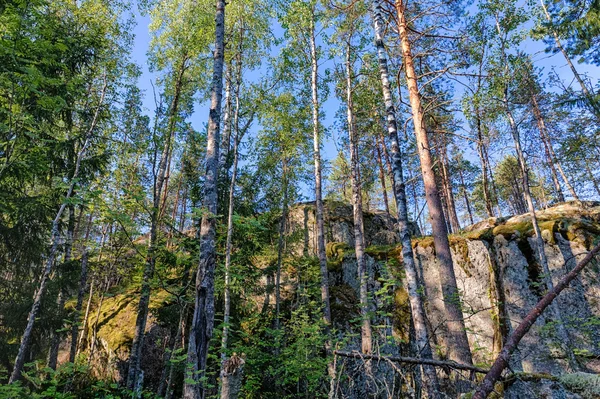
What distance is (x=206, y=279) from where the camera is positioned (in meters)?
4.70

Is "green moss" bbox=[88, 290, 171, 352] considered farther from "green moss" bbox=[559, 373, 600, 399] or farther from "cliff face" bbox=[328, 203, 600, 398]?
"green moss" bbox=[559, 373, 600, 399]

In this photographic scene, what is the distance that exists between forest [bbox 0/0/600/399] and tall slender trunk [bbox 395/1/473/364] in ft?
0.13

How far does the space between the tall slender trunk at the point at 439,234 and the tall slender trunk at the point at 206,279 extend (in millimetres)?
4459

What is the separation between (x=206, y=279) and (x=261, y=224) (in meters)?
3.59

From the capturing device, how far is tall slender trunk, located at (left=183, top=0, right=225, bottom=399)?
4301 mm

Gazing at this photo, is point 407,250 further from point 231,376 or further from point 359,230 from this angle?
point 359,230

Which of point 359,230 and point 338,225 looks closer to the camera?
point 359,230

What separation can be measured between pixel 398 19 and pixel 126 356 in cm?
1440

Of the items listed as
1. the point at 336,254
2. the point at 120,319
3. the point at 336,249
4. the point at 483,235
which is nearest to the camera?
the point at 483,235

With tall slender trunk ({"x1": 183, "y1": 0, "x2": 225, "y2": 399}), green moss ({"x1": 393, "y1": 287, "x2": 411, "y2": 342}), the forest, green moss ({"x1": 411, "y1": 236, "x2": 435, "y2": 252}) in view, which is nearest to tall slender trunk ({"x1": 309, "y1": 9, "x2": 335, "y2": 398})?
the forest

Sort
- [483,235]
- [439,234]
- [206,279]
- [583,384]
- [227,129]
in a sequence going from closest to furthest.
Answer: [583,384], [206,279], [439,234], [227,129], [483,235]

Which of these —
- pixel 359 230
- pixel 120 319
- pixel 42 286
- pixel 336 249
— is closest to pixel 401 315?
pixel 359 230

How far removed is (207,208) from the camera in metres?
5.04

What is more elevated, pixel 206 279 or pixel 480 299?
pixel 206 279
